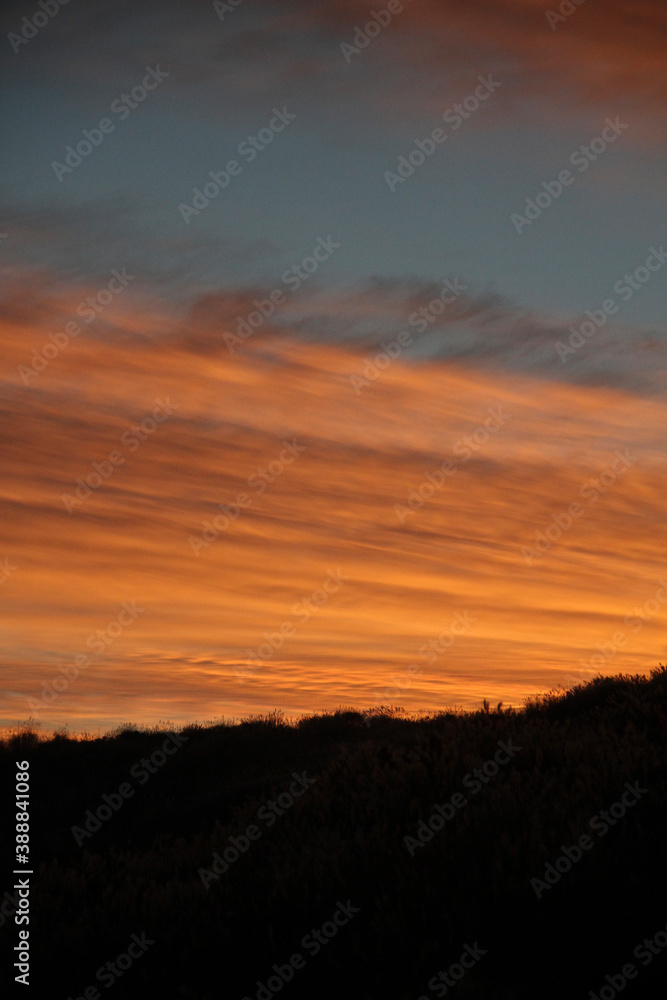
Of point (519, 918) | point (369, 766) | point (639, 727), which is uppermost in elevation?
point (519, 918)

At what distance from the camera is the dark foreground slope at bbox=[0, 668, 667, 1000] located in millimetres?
6207

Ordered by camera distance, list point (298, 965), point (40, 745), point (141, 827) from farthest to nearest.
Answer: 1. point (40, 745)
2. point (141, 827)
3. point (298, 965)

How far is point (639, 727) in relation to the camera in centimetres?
1099

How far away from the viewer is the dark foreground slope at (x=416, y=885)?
6207 millimetres

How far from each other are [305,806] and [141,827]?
491 cm

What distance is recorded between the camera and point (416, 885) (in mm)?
7203

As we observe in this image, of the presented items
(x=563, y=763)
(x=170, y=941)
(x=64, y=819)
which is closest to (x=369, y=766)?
(x=563, y=763)

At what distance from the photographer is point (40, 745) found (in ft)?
68.8

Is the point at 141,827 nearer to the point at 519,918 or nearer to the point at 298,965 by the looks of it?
the point at 298,965

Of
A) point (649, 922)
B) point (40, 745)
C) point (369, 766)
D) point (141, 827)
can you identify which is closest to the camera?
point (649, 922)

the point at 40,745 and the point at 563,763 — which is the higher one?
the point at 563,763

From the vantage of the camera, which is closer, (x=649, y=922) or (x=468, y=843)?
(x=649, y=922)

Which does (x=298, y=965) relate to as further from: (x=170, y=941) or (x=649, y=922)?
(x=649, y=922)

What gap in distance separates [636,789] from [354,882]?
284cm
